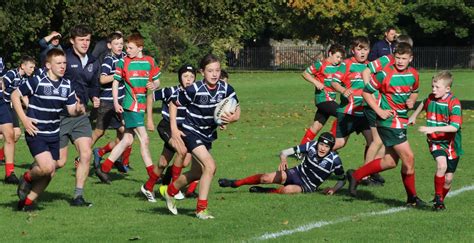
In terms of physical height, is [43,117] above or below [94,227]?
above

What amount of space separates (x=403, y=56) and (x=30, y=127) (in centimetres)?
413

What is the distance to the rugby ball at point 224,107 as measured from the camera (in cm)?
1077

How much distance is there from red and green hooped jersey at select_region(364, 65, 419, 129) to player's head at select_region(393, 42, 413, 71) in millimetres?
111

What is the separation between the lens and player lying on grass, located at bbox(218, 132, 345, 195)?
13133mm

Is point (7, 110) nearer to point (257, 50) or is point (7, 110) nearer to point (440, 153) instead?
point (440, 153)

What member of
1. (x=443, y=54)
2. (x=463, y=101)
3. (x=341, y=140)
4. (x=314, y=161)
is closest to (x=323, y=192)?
(x=314, y=161)

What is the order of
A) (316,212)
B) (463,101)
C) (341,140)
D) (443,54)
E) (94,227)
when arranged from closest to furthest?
(94,227)
(316,212)
(341,140)
(463,101)
(443,54)

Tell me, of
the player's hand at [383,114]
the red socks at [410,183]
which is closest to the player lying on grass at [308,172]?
the red socks at [410,183]

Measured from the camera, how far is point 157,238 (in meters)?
9.81

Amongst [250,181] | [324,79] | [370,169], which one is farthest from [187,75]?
[324,79]

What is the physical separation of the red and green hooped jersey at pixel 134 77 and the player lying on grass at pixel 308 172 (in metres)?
1.74

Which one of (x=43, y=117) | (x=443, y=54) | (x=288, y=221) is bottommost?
(x=443, y=54)

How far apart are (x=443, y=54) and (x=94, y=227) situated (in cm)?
6630

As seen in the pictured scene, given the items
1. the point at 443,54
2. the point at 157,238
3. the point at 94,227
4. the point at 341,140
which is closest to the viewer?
the point at 157,238
